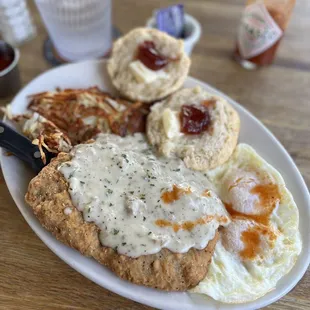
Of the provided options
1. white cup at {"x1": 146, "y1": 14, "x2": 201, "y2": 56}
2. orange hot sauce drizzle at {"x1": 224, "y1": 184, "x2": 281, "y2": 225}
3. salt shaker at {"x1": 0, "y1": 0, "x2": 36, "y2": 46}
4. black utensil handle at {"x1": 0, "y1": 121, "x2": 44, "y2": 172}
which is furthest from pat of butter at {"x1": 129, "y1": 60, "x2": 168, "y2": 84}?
salt shaker at {"x1": 0, "y1": 0, "x2": 36, "y2": 46}

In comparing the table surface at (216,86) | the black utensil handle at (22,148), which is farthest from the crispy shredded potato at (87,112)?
the table surface at (216,86)

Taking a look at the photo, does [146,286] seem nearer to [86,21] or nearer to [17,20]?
[86,21]

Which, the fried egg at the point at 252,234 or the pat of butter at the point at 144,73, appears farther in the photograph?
the pat of butter at the point at 144,73

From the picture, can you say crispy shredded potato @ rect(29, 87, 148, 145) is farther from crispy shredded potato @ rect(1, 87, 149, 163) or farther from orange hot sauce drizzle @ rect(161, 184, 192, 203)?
orange hot sauce drizzle @ rect(161, 184, 192, 203)

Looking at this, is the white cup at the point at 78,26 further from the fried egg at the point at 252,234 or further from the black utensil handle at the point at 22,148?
the fried egg at the point at 252,234

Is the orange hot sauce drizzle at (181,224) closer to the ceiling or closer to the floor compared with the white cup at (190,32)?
closer to the floor

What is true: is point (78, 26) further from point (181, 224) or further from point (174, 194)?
point (181, 224)
